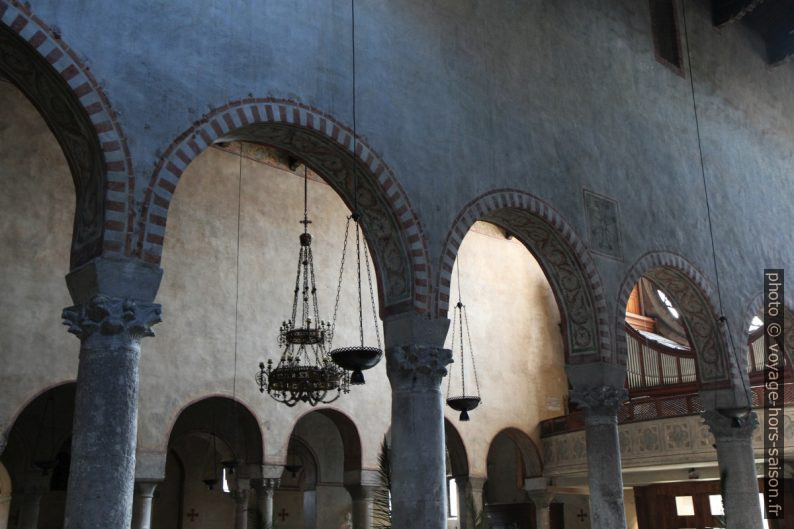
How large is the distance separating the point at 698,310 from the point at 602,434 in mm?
3632

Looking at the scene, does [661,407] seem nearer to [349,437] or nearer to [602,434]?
[349,437]

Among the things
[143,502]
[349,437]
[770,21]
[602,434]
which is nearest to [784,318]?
[602,434]

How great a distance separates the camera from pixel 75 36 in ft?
24.2

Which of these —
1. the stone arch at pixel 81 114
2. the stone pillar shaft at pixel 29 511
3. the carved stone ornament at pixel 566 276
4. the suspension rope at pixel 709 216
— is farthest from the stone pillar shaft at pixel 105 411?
the stone pillar shaft at pixel 29 511

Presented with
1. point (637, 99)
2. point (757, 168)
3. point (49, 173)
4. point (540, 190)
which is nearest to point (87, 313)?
point (540, 190)

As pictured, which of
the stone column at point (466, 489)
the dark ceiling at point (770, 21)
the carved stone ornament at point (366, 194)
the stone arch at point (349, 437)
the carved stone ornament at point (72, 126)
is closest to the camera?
the carved stone ornament at point (72, 126)

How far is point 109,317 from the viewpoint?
23.0 feet

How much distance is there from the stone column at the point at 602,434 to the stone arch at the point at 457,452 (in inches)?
290

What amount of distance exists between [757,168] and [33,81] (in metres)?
13.5

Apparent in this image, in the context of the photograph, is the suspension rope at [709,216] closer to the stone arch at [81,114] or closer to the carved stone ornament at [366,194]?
the carved stone ornament at [366,194]

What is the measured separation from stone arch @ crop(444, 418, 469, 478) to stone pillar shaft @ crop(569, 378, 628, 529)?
740 cm

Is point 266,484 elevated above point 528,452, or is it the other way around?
point 528,452

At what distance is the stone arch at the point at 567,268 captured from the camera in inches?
444

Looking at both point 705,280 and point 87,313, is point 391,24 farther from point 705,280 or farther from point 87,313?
point 705,280
